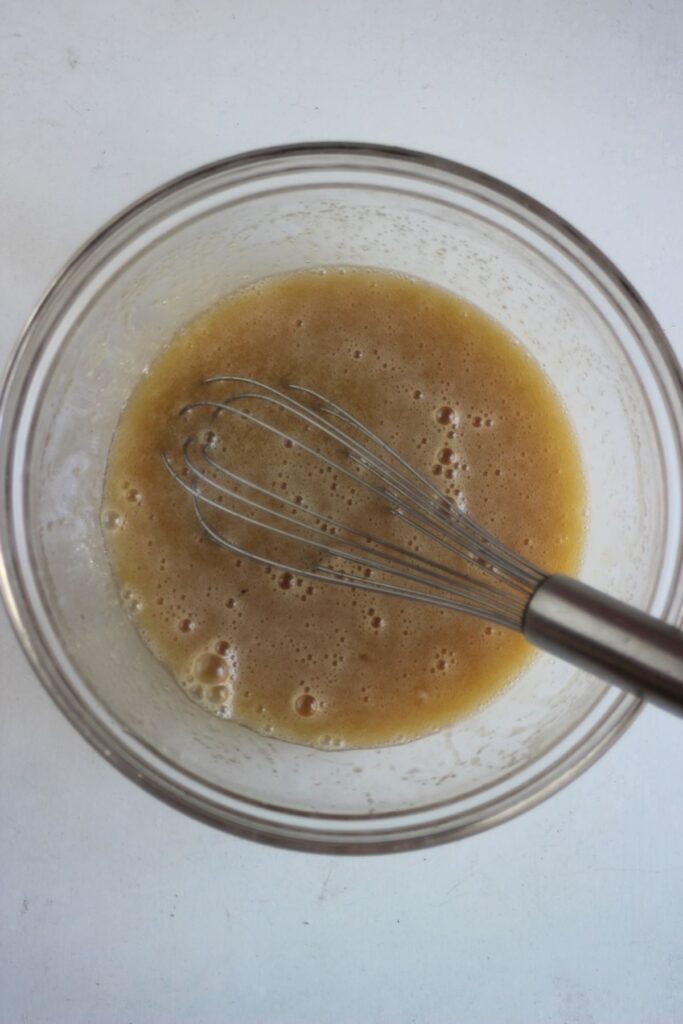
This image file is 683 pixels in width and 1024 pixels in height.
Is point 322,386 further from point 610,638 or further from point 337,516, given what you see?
point 610,638

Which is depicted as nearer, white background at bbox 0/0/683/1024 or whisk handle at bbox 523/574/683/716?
whisk handle at bbox 523/574/683/716

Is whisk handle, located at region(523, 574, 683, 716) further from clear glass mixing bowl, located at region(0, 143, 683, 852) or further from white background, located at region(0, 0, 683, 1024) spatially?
white background, located at region(0, 0, 683, 1024)

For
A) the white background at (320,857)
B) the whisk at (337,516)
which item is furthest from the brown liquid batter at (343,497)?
the white background at (320,857)

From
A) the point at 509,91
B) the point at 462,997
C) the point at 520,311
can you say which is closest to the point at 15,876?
the point at 462,997

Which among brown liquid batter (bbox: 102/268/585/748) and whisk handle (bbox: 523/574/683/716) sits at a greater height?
brown liquid batter (bbox: 102/268/585/748)

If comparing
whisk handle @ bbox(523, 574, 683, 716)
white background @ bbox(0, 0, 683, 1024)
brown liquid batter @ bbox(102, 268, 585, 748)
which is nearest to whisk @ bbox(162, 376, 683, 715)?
brown liquid batter @ bbox(102, 268, 585, 748)
